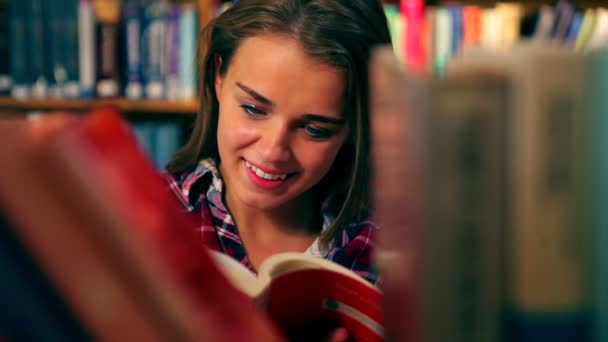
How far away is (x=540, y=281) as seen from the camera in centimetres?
39

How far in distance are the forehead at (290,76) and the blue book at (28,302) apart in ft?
2.04

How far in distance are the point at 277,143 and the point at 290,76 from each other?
96 mm

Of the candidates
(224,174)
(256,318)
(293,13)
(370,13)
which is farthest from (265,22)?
(256,318)

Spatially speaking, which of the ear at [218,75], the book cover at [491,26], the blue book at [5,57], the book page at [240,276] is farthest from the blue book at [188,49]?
the book page at [240,276]

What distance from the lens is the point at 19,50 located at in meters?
2.04

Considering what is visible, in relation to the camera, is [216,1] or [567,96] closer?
[567,96]

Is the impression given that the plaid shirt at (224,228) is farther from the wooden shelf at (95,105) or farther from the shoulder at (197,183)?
the wooden shelf at (95,105)

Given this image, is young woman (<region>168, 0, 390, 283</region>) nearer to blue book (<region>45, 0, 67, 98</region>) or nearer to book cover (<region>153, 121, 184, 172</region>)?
book cover (<region>153, 121, 184, 172</region>)

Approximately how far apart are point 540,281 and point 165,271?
0.21m

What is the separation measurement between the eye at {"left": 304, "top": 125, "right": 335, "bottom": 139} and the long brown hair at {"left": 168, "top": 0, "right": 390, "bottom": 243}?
0.03m

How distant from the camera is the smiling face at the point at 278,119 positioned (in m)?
0.96

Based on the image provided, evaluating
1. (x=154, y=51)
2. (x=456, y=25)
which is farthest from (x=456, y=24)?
(x=154, y=51)

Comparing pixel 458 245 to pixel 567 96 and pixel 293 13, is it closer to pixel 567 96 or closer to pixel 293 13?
pixel 567 96

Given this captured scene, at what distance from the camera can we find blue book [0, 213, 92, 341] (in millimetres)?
366
